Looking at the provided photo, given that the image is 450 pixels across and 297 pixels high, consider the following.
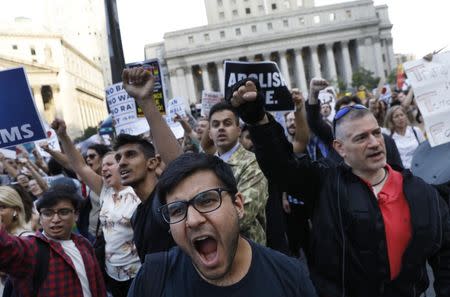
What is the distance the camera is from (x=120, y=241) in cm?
356

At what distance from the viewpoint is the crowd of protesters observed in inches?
67.9

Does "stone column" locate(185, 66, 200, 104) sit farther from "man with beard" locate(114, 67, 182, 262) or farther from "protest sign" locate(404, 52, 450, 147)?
"man with beard" locate(114, 67, 182, 262)

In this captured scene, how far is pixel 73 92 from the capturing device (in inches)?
2522

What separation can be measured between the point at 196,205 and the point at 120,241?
2065 mm

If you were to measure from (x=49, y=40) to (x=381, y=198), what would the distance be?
2576 inches

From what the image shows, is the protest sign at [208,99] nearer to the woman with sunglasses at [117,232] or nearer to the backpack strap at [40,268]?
the woman with sunglasses at [117,232]

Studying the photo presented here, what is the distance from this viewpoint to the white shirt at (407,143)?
6.22 metres

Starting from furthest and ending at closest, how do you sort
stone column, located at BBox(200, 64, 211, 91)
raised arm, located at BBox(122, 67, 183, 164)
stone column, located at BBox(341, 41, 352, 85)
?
stone column, located at BBox(200, 64, 211, 91)
stone column, located at BBox(341, 41, 352, 85)
raised arm, located at BBox(122, 67, 183, 164)

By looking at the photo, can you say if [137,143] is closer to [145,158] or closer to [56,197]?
[145,158]

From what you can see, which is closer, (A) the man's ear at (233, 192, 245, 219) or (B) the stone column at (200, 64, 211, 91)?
(A) the man's ear at (233, 192, 245, 219)

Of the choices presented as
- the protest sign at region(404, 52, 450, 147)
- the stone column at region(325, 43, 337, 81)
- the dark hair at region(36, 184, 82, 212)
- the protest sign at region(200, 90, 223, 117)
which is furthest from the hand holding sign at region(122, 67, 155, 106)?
the stone column at region(325, 43, 337, 81)

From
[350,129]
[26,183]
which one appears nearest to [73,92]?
[26,183]

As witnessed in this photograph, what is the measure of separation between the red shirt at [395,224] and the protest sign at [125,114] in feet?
13.0

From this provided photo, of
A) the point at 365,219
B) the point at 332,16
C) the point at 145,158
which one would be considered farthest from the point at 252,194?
the point at 332,16
